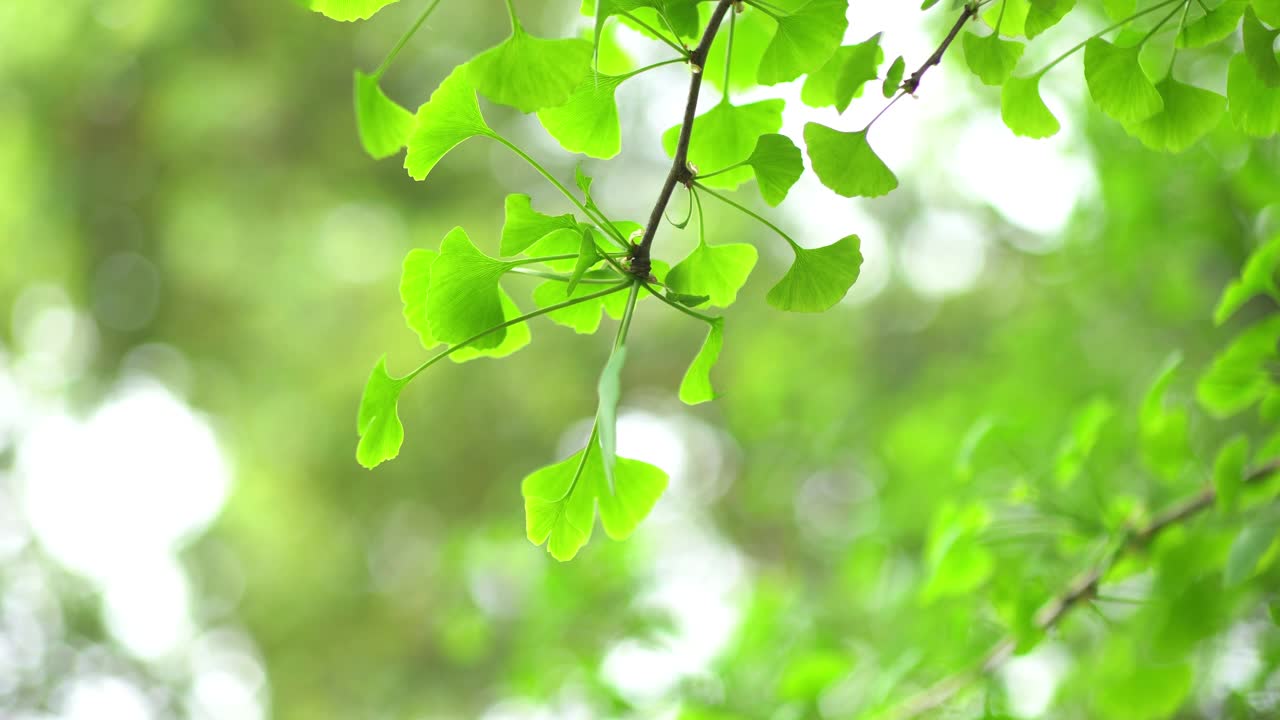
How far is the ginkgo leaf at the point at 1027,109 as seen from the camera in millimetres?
338

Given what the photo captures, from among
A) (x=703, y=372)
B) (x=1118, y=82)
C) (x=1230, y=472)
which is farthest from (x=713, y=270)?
(x=1230, y=472)

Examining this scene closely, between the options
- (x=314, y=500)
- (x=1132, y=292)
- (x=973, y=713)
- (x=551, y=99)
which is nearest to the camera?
(x=551, y=99)

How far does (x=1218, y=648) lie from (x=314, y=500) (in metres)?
1.95

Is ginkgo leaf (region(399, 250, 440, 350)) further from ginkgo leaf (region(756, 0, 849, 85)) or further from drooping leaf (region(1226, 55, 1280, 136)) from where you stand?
drooping leaf (region(1226, 55, 1280, 136))

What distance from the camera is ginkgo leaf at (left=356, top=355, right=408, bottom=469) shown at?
0.32 m

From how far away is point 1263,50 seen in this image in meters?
0.30

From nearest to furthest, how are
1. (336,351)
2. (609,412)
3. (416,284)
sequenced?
(609,412)
(416,284)
(336,351)

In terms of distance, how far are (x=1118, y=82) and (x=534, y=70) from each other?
0.21m

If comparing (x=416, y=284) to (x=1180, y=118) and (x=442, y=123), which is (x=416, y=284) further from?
(x=1180, y=118)

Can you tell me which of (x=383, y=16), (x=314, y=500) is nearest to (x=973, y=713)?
(x=314, y=500)

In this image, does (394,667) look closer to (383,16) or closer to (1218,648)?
(383,16)

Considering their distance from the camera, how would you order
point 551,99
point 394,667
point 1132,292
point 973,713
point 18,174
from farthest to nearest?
point 394,667
point 18,174
point 1132,292
point 973,713
point 551,99

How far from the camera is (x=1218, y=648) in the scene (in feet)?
2.08

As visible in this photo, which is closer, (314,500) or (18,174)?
(18,174)
